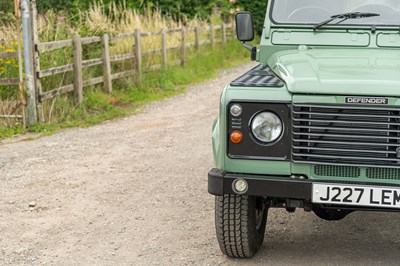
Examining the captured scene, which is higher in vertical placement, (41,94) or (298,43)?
(298,43)

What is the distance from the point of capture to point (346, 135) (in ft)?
15.8

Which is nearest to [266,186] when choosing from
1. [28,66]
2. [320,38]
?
[320,38]

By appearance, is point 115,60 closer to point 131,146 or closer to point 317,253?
point 131,146

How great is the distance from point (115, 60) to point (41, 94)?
134 inches

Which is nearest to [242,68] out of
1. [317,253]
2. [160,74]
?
[160,74]

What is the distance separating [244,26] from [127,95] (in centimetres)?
805

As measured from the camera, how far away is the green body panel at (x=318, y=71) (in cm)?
480

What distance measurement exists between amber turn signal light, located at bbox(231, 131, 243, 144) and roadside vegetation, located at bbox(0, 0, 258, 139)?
6.15 m

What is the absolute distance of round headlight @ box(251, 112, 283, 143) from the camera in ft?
16.0

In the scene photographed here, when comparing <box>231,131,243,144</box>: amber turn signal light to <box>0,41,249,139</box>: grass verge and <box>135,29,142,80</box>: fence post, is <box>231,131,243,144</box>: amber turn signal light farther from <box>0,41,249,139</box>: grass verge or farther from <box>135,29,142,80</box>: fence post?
<box>135,29,142,80</box>: fence post

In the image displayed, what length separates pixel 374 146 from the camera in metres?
4.79

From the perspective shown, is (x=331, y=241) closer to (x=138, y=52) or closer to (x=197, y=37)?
(x=138, y=52)

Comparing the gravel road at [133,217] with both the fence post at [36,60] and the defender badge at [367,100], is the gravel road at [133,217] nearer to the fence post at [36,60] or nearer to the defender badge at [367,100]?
the fence post at [36,60]

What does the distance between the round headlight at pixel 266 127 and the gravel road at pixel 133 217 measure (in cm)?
101
